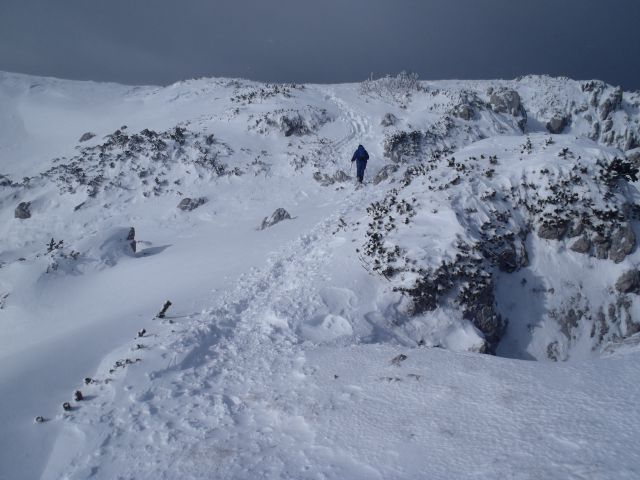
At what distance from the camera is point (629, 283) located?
12.3m

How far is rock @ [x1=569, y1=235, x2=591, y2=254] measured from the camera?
12805 millimetres

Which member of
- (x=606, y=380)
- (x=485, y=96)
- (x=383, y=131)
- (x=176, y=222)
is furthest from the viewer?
(x=485, y=96)

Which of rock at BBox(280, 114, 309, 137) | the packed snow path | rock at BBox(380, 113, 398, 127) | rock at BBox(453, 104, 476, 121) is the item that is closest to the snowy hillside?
the packed snow path

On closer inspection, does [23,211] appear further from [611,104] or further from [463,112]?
[611,104]

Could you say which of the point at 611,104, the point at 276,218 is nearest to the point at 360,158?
the point at 276,218

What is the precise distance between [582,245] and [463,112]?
21.2 meters

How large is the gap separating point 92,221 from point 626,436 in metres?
24.3

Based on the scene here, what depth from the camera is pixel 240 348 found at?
8.62 m

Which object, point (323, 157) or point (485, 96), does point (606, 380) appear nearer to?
point (323, 157)

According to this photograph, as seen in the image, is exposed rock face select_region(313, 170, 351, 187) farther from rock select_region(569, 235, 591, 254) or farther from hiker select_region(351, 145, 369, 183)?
rock select_region(569, 235, 591, 254)

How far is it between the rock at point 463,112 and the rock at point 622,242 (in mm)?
20688

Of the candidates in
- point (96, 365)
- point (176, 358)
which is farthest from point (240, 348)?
point (96, 365)

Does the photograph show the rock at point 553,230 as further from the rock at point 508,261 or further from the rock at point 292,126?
the rock at point 292,126

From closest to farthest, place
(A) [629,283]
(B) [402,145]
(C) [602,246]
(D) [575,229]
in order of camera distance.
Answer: (A) [629,283], (C) [602,246], (D) [575,229], (B) [402,145]
